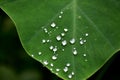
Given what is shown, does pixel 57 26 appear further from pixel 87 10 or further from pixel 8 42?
pixel 8 42

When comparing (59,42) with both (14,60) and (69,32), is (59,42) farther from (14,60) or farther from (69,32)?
(14,60)

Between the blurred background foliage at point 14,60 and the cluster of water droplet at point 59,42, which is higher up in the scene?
the cluster of water droplet at point 59,42

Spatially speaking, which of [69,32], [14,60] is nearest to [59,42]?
[69,32]

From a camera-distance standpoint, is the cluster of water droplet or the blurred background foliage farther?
the blurred background foliage

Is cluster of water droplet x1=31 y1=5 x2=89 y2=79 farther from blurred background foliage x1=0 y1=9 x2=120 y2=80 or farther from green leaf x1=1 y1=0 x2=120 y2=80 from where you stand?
blurred background foliage x1=0 y1=9 x2=120 y2=80

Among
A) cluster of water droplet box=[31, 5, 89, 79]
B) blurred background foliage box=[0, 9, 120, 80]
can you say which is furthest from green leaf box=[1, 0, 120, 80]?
blurred background foliage box=[0, 9, 120, 80]

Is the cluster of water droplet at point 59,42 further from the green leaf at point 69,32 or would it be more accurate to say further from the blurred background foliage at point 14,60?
the blurred background foliage at point 14,60

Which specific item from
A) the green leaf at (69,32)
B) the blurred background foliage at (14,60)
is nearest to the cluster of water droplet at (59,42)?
the green leaf at (69,32)

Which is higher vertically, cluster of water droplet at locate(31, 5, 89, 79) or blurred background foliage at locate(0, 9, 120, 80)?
cluster of water droplet at locate(31, 5, 89, 79)
